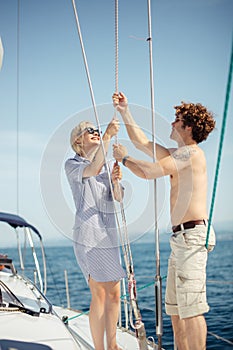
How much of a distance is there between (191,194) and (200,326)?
2.18ft

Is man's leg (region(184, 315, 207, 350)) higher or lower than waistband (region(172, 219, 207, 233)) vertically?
lower

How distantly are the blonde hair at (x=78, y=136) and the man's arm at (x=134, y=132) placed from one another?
0.31 meters

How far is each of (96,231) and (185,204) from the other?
1.99ft

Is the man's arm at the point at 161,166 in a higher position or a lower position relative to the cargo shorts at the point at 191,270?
higher

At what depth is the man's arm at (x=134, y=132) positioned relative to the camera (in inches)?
101

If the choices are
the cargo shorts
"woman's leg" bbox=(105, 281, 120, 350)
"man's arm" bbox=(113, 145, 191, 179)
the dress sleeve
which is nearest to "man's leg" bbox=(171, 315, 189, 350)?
the cargo shorts

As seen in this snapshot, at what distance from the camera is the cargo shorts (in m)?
2.40

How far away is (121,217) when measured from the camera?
9.03 ft

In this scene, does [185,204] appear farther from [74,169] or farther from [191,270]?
[74,169]

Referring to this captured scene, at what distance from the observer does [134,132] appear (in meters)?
2.59

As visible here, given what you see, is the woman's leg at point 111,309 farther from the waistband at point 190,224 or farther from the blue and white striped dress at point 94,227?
the waistband at point 190,224

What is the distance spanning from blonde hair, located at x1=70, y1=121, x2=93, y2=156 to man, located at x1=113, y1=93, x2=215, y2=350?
318 mm

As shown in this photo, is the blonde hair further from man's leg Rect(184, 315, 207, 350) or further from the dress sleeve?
man's leg Rect(184, 315, 207, 350)

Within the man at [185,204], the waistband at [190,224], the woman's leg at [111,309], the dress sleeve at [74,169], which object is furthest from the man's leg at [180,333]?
the dress sleeve at [74,169]
